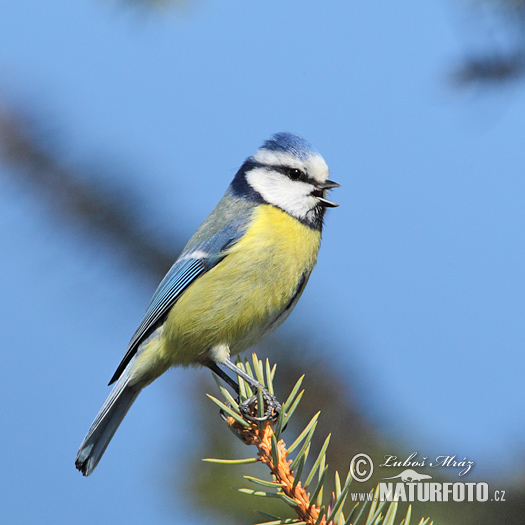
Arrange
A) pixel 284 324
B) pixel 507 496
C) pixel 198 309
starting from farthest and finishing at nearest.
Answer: pixel 198 309, pixel 284 324, pixel 507 496

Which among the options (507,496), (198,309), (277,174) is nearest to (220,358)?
(198,309)

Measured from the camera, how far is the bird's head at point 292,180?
1415 mm

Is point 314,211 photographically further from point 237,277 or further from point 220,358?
point 220,358

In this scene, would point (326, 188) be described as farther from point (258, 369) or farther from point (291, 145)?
point (258, 369)

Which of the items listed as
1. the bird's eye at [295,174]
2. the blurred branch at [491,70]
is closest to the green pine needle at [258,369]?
the bird's eye at [295,174]

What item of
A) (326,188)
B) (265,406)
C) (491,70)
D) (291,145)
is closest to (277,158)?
(291,145)

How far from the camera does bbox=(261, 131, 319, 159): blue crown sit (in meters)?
1.44

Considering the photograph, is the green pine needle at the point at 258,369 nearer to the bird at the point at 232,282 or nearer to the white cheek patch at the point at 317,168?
the bird at the point at 232,282

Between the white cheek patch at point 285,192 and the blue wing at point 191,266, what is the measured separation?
0.12 metres

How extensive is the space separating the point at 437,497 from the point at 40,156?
0.93m

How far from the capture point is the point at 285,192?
1445 millimetres

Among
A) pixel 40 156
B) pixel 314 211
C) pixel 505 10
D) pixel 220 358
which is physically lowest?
pixel 220 358

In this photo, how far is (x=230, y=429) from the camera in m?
1.03

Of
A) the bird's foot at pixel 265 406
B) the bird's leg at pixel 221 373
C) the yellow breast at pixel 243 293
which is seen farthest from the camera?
the bird's leg at pixel 221 373
